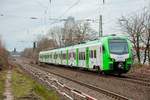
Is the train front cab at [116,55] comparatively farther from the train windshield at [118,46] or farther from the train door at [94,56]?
the train door at [94,56]

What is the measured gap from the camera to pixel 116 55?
30406mm

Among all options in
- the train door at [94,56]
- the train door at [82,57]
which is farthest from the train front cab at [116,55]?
the train door at [82,57]

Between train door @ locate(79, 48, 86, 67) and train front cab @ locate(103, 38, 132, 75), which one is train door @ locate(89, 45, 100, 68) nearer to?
train front cab @ locate(103, 38, 132, 75)

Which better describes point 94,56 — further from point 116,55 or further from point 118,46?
point 116,55

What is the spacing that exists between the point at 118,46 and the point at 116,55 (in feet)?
2.98

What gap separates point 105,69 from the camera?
3059cm

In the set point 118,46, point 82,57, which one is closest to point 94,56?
point 118,46

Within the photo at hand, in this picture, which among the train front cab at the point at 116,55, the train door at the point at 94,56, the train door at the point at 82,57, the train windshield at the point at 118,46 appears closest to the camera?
the train front cab at the point at 116,55

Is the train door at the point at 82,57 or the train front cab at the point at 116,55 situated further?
the train door at the point at 82,57

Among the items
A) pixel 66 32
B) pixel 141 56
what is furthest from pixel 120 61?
pixel 66 32

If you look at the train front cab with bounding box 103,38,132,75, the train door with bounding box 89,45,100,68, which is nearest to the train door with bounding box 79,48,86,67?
the train door with bounding box 89,45,100,68

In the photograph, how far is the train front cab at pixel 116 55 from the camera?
30.3 m

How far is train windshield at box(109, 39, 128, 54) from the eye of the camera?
1204 inches

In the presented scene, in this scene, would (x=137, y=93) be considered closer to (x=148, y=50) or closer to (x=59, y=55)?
(x=148, y=50)
